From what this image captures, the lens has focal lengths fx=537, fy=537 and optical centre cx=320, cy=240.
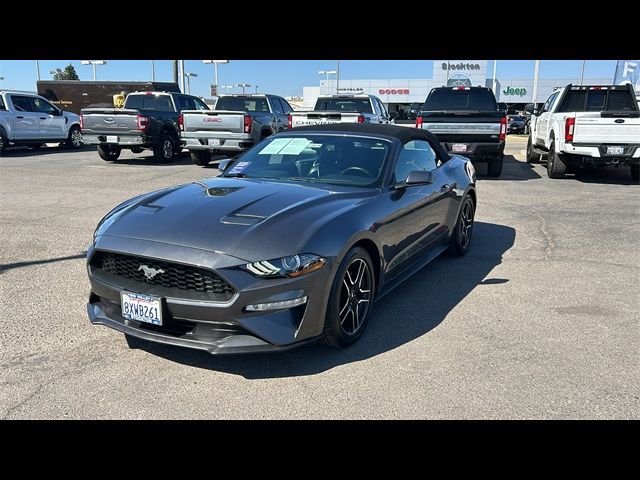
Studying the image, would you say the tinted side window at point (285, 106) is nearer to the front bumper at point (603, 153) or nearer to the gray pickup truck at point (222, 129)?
the gray pickup truck at point (222, 129)

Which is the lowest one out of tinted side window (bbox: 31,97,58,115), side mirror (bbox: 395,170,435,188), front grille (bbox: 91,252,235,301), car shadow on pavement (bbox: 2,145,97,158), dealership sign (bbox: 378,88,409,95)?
car shadow on pavement (bbox: 2,145,97,158)

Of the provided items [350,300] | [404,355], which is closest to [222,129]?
[350,300]

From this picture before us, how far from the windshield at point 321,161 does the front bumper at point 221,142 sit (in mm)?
8522

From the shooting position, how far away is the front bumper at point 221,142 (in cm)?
1355

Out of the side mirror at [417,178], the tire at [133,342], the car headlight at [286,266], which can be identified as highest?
the side mirror at [417,178]

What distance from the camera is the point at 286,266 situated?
329 cm

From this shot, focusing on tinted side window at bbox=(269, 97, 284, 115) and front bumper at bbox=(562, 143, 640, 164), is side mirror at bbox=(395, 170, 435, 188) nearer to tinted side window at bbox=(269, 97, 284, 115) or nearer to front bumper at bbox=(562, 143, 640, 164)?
front bumper at bbox=(562, 143, 640, 164)

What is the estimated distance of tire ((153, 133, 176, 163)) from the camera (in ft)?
51.5

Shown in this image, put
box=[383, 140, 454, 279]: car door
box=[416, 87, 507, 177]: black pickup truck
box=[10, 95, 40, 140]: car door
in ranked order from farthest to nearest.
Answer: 1. box=[10, 95, 40, 140]: car door
2. box=[416, 87, 507, 177]: black pickup truck
3. box=[383, 140, 454, 279]: car door

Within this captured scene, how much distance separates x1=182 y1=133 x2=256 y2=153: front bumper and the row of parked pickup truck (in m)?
0.03

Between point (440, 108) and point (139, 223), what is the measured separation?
11.5 meters

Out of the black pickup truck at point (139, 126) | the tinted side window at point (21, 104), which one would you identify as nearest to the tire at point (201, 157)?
the black pickup truck at point (139, 126)

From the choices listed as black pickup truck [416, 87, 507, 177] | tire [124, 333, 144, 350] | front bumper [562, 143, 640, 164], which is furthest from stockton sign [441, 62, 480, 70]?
tire [124, 333, 144, 350]
